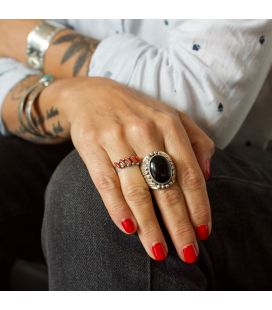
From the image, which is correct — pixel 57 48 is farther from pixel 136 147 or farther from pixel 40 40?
pixel 136 147

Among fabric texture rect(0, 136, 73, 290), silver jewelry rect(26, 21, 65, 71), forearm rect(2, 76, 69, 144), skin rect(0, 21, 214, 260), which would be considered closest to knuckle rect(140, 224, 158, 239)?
skin rect(0, 21, 214, 260)

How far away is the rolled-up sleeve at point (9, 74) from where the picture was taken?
2.48ft

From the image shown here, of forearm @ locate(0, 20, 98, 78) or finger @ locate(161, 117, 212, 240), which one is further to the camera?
forearm @ locate(0, 20, 98, 78)

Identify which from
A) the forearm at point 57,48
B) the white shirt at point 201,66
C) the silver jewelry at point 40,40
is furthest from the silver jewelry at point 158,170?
the silver jewelry at point 40,40

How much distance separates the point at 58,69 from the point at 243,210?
17.0 inches

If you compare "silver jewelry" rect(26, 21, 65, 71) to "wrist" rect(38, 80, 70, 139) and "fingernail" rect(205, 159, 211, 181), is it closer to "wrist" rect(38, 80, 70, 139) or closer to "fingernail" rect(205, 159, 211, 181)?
"wrist" rect(38, 80, 70, 139)

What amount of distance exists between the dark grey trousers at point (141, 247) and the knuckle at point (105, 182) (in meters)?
0.02

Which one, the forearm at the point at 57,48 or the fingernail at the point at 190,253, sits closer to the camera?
the fingernail at the point at 190,253

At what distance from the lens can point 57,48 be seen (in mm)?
800

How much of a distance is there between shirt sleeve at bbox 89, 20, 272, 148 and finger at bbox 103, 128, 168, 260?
0.58 ft

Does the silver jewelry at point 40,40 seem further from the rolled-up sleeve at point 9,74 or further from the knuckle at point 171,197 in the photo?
the knuckle at point 171,197

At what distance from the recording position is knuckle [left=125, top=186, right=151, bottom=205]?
1.70 feet

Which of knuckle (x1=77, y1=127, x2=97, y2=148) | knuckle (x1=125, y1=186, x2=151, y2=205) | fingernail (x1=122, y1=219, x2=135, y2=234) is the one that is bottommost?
fingernail (x1=122, y1=219, x2=135, y2=234)

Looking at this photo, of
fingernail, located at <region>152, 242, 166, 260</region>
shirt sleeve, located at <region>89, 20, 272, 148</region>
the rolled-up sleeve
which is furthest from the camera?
the rolled-up sleeve
